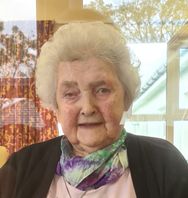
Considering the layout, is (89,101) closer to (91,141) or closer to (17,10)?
(91,141)

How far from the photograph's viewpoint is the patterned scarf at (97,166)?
0.78m

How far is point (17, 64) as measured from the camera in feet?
3.14

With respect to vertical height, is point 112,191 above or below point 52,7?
below

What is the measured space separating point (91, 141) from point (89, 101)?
0.10 metres

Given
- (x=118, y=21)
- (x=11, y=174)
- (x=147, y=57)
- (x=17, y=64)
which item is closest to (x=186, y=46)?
(x=147, y=57)

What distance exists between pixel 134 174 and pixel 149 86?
0.28m

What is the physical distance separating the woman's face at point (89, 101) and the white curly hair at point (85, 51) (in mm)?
17

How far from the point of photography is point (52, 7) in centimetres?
93

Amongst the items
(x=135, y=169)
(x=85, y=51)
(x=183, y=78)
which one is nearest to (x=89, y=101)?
(x=85, y=51)

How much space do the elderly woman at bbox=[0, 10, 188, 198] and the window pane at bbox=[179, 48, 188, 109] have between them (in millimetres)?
169

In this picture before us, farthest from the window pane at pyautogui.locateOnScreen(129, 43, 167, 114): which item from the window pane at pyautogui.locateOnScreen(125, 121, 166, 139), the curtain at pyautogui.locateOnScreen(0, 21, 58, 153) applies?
the curtain at pyautogui.locateOnScreen(0, 21, 58, 153)

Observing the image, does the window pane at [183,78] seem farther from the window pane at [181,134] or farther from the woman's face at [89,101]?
the woman's face at [89,101]

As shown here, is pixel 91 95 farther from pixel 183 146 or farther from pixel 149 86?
pixel 183 146

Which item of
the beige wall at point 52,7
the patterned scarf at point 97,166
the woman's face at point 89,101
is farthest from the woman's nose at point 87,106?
the beige wall at point 52,7
